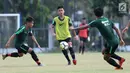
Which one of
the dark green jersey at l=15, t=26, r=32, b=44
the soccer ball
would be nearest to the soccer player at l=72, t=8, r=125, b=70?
the soccer ball

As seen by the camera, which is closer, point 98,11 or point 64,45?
point 98,11

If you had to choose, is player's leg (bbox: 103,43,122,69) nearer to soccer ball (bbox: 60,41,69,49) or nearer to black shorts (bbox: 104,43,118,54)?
black shorts (bbox: 104,43,118,54)

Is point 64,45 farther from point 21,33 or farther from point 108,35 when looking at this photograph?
point 108,35

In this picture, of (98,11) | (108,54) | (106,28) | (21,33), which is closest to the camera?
(98,11)

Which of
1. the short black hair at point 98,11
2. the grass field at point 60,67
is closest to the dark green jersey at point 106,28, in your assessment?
the short black hair at point 98,11

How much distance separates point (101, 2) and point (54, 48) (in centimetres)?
510

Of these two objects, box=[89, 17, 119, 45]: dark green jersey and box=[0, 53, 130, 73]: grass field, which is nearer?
box=[0, 53, 130, 73]: grass field

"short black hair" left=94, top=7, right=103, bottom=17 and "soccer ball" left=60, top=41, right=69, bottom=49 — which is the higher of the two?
"short black hair" left=94, top=7, right=103, bottom=17

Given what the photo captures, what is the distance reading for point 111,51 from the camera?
1480 cm

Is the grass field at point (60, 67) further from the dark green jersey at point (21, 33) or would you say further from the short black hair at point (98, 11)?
the short black hair at point (98, 11)

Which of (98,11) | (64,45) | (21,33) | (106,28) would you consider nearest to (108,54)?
(106,28)

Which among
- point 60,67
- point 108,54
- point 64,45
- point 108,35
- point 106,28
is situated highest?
point 106,28

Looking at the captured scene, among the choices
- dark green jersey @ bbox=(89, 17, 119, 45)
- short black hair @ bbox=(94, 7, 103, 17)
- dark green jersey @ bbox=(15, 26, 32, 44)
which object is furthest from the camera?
dark green jersey @ bbox=(15, 26, 32, 44)

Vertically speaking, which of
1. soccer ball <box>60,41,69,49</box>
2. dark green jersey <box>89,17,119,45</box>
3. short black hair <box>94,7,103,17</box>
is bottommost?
soccer ball <box>60,41,69,49</box>
